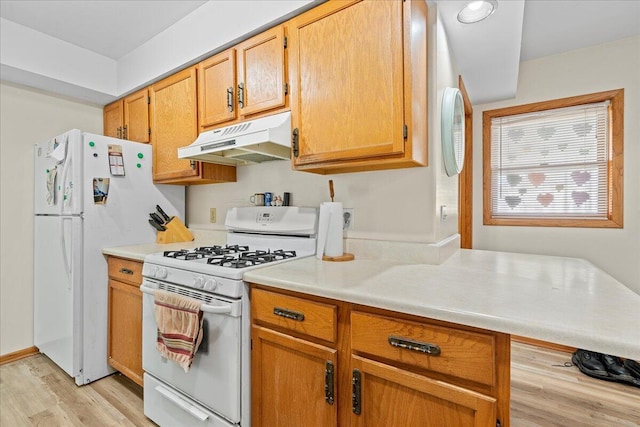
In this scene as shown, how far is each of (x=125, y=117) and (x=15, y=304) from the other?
1.75 metres

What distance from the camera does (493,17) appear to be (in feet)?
5.24

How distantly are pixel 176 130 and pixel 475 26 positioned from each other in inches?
81.1

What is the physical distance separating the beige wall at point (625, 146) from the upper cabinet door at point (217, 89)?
2420 mm

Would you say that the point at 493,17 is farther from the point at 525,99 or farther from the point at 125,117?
the point at 125,117

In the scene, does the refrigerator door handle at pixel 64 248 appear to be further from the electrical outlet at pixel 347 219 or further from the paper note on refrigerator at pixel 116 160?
the electrical outlet at pixel 347 219

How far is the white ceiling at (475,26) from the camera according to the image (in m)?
1.86

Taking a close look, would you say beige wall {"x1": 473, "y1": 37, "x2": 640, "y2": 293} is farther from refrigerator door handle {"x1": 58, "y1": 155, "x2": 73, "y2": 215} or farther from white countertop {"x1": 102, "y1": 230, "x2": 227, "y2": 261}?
refrigerator door handle {"x1": 58, "y1": 155, "x2": 73, "y2": 215}

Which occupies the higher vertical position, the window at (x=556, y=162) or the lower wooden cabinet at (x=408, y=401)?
the window at (x=556, y=162)

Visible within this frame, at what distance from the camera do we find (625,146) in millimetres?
2402

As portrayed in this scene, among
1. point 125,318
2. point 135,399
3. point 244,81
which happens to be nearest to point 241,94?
point 244,81

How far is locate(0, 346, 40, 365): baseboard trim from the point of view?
2362mm

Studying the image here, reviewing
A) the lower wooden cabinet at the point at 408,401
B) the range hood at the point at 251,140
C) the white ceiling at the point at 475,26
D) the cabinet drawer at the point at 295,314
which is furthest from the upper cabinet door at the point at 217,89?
the lower wooden cabinet at the point at 408,401

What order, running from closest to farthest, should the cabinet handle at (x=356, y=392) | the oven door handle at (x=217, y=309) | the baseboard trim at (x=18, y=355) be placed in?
the cabinet handle at (x=356, y=392), the oven door handle at (x=217, y=309), the baseboard trim at (x=18, y=355)

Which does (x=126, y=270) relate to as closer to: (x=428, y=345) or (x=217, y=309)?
(x=217, y=309)
